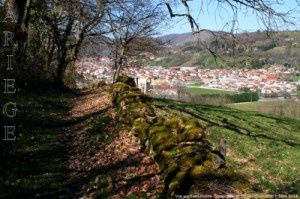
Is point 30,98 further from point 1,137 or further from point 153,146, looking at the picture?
point 153,146

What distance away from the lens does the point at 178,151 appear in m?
9.81

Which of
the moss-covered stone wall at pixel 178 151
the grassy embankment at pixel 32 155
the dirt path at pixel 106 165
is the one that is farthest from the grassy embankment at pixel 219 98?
the moss-covered stone wall at pixel 178 151

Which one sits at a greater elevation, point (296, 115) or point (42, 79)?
point (42, 79)

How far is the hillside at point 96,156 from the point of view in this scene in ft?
32.2

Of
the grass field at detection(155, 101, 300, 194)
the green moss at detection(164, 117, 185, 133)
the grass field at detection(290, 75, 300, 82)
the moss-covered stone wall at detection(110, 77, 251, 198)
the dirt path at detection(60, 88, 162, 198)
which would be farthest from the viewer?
the grass field at detection(290, 75, 300, 82)

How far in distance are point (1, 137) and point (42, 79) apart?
57.7 ft

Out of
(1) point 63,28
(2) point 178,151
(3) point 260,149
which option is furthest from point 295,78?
(2) point 178,151

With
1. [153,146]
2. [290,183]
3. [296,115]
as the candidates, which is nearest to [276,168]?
[290,183]

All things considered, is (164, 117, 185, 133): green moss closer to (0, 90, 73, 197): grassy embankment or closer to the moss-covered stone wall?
the moss-covered stone wall

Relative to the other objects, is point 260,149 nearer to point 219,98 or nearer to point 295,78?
point 219,98

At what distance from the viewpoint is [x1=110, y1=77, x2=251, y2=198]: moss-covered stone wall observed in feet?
25.3

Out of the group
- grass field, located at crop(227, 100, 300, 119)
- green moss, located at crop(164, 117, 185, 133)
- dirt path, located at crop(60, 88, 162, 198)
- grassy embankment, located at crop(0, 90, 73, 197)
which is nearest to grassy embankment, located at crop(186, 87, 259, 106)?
grass field, located at crop(227, 100, 300, 119)

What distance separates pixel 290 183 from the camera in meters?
14.3

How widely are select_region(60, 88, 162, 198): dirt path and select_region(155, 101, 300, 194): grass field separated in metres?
3.08
